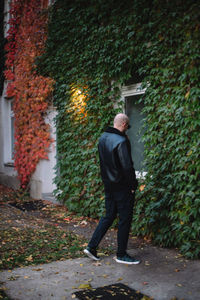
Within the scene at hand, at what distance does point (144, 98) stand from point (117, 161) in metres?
2.31

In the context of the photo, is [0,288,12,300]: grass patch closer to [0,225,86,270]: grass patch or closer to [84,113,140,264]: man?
[0,225,86,270]: grass patch

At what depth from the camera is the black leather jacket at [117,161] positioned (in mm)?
4227

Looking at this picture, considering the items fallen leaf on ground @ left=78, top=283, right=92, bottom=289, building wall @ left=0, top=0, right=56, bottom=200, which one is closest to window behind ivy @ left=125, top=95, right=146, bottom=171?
building wall @ left=0, top=0, right=56, bottom=200

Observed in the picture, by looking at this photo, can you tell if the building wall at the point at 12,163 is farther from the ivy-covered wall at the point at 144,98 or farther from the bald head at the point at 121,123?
the bald head at the point at 121,123

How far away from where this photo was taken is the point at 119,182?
434cm

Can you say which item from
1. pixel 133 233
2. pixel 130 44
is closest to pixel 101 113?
pixel 130 44

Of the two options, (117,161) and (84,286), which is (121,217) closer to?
(117,161)

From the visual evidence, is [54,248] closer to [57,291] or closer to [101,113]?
[57,291]

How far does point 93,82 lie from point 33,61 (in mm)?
3459

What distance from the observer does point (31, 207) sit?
8602 millimetres

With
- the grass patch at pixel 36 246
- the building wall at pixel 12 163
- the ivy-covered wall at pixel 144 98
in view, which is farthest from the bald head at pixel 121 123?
the building wall at pixel 12 163

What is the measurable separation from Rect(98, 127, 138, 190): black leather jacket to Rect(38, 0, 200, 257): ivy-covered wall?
3.22 feet

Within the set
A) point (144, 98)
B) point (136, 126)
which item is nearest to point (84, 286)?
point (136, 126)

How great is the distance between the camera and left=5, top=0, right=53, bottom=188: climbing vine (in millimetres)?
9359
